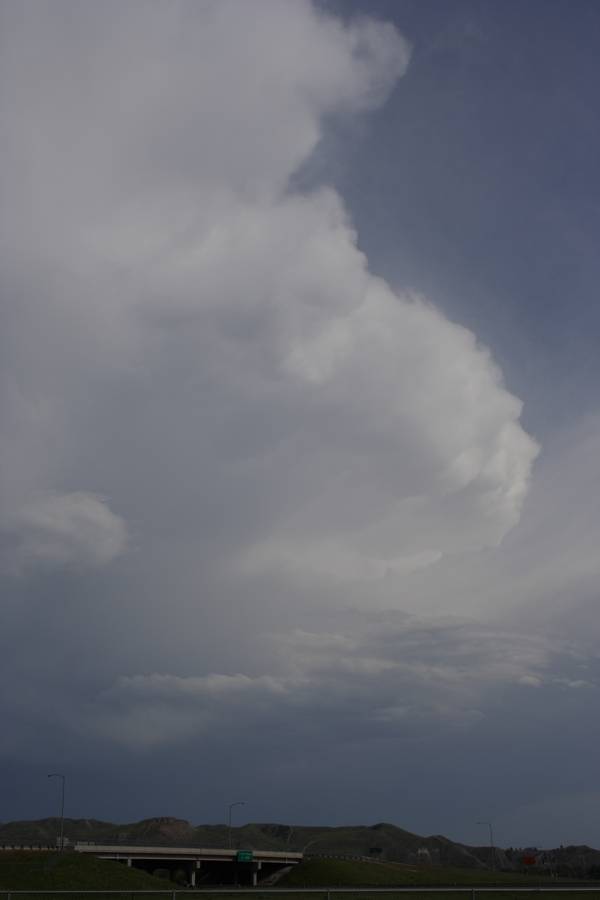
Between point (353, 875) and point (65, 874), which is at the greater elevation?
point (65, 874)

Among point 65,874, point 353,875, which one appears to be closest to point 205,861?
point 353,875

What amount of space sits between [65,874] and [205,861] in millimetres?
82461

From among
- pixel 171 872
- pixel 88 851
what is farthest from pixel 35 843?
pixel 171 872

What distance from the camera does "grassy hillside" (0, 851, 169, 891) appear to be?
84688mm

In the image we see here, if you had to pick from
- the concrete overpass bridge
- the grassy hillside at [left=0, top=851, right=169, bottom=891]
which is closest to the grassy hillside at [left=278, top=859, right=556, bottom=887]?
the concrete overpass bridge

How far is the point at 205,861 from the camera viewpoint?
169 metres

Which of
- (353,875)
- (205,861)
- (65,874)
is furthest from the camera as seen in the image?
(205,861)

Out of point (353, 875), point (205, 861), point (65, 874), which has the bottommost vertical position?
point (205, 861)

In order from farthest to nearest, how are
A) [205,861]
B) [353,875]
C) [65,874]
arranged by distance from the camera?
[205,861]
[353,875]
[65,874]

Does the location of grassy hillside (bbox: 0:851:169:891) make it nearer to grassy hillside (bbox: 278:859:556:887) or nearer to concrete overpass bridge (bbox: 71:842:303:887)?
grassy hillside (bbox: 278:859:556:887)

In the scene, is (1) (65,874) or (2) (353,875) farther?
(2) (353,875)

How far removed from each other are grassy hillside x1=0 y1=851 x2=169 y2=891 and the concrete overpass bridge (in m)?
35.8

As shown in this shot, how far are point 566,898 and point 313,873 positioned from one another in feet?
324

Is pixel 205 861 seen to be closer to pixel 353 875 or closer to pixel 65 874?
pixel 353 875
